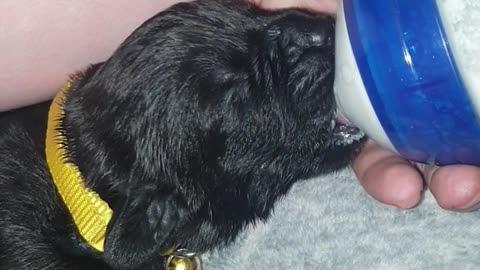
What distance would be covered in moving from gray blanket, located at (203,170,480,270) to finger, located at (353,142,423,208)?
8 centimetres

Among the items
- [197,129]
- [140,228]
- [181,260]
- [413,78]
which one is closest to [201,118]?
[197,129]

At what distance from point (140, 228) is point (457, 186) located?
0.53 meters

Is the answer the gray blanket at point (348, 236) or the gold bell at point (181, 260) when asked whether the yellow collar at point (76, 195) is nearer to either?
the gold bell at point (181, 260)

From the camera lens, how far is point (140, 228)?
54.6 inches

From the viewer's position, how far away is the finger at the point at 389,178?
1385mm

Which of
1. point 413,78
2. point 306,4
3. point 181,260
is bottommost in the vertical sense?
point 181,260

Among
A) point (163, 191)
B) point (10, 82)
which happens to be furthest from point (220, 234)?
point (10, 82)

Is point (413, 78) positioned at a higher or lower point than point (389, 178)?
higher

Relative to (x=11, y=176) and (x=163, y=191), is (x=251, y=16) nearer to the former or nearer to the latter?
(x=163, y=191)

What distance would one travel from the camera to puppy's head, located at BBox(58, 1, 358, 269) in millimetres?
1439

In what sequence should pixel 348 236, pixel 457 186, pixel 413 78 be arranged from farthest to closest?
pixel 348 236
pixel 457 186
pixel 413 78

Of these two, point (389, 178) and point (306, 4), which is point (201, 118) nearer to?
point (389, 178)

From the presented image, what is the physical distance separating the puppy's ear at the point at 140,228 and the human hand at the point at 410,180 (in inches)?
14.3

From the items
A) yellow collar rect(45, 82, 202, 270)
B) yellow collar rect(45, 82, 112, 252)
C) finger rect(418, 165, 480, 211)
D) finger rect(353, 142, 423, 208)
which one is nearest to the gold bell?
yellow collar rect(45, 82, 202, 270)
